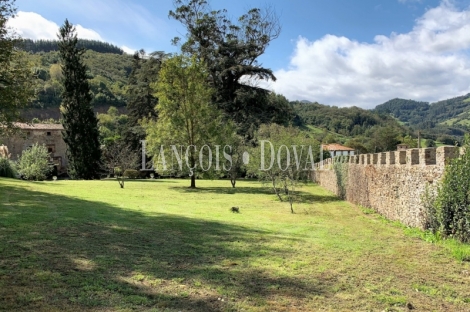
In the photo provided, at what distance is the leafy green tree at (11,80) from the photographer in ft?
45.5

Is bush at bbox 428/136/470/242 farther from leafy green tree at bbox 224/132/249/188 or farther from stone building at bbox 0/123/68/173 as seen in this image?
stone building at bbox 0/123/68/173

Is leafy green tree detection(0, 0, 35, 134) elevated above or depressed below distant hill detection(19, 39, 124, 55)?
below

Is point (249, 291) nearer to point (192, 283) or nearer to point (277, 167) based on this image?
point (192, 283)

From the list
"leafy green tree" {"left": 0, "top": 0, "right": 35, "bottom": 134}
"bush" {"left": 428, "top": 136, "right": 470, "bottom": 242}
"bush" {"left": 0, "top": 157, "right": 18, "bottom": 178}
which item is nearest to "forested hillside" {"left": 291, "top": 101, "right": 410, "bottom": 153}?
"bush" {"left": 0, "top": 157, "right": 18, "bottom": 178}

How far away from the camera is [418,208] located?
346 inches

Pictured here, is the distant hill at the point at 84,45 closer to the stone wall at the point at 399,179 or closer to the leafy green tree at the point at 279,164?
the leafy green tree at the point at 279,164

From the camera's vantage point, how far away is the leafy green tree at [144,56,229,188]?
78.2 feet

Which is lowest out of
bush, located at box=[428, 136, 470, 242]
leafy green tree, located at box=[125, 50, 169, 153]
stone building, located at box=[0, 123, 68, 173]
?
bush, located at box=[428, 136, 470, 242]

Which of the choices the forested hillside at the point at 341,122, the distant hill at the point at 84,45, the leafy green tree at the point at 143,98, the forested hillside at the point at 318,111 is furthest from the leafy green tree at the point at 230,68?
the distant hill at the point at 84,45

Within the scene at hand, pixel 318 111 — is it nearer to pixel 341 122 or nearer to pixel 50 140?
pixel 341 122

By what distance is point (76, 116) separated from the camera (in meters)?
33.5

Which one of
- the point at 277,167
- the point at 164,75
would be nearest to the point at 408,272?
the point at 277,167

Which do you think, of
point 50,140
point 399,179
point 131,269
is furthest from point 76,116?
point 131,269

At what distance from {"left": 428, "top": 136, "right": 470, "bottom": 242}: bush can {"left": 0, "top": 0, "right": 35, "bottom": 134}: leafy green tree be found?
51.7 feet
